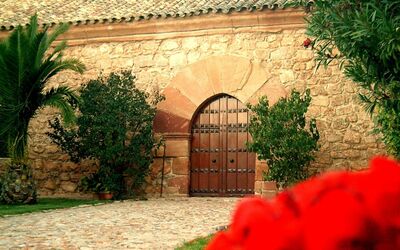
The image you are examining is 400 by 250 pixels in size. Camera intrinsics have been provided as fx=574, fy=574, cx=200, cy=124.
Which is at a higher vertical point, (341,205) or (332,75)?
(332,75)

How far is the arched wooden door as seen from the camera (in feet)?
37.0

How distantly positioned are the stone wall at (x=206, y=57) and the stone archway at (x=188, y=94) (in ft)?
0.13

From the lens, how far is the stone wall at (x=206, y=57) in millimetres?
10547

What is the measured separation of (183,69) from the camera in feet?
37.6

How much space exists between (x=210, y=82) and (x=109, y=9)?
10.9 ft

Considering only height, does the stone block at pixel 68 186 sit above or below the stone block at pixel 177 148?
below

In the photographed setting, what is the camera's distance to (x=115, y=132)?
11016mm

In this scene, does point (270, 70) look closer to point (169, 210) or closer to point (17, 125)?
point (169, 210)

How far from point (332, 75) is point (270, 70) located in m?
1.16

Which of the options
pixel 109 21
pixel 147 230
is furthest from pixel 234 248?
pixel 109 21

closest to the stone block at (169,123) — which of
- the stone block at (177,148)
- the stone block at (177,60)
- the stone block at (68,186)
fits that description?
the stone block at (177,148)

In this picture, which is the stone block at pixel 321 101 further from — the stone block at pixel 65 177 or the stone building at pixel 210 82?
the stone block at pixel 65 177

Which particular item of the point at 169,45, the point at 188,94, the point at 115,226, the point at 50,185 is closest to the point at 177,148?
the point at 188,94

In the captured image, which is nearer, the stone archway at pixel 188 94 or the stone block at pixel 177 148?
the stone archway at pixel 188 94
